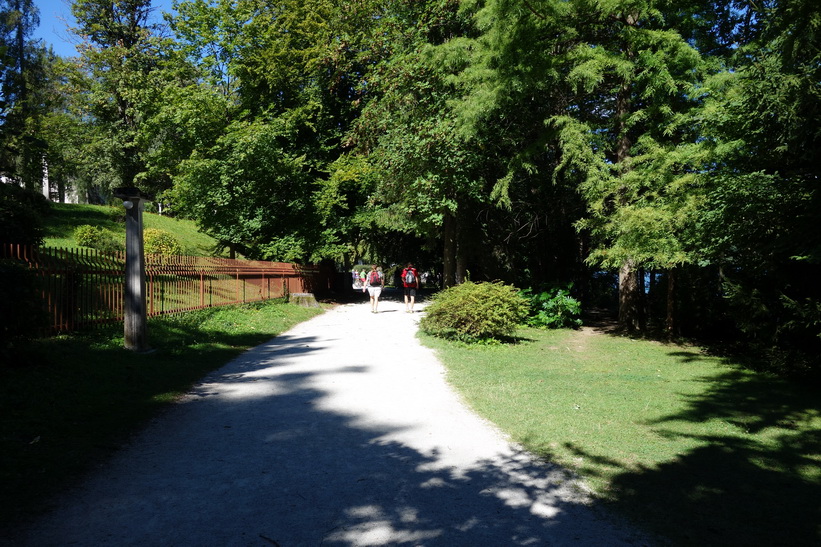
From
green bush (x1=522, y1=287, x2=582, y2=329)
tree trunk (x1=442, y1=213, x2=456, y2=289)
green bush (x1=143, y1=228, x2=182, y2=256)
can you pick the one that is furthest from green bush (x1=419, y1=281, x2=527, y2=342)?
green bush (x1=143, y1=228, x2=182, y2=256)

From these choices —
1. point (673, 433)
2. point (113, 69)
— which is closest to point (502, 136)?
point (673, 433)

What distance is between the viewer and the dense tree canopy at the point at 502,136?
29.6ft

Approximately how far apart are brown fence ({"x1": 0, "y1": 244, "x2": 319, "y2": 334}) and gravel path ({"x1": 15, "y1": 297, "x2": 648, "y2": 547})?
3612mm

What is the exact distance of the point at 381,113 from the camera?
20.9m

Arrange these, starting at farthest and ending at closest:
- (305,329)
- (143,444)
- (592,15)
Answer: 1. (305,329)
2. (592,15)
3. (143,444)

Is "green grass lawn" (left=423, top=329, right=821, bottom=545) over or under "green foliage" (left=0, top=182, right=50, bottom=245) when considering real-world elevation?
under

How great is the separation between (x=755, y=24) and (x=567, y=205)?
7061 millimetres

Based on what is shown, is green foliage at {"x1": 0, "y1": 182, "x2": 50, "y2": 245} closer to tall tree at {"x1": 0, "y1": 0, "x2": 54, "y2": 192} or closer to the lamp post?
tall tree at {"x1": 0, "y1": 0, "x2": 54, "y2": 192}

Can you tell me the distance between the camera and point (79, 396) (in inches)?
250

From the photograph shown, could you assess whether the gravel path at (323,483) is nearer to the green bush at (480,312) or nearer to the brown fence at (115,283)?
the brown fence at (115,283)

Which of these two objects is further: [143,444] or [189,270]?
[189,270]

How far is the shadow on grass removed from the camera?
11.8ft

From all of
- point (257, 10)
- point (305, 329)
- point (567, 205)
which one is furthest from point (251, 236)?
point (567, 205)

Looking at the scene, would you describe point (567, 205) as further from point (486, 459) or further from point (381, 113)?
point (486, 459)
